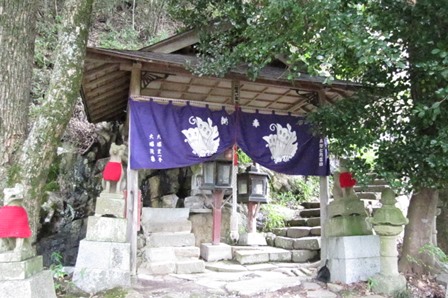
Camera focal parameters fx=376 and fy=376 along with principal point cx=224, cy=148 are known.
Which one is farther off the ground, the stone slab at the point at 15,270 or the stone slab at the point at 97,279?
the stone slab at the point at 15,270

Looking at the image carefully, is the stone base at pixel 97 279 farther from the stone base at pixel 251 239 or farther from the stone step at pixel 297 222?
the stone step at pixel 297 222

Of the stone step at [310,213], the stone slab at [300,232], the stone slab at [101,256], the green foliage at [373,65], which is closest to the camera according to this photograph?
the green foliage at [373,65]

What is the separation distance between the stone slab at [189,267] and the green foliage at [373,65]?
3882mm

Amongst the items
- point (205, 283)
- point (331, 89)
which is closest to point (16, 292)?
point (205, 283)

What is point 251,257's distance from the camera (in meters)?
8.70

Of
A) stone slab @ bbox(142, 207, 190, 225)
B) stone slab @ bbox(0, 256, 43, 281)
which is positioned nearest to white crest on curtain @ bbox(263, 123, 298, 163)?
stone slab @ bbox(142, 207, 190, 225)

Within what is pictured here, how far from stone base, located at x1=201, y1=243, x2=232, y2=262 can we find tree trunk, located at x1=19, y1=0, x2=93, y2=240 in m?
4.67

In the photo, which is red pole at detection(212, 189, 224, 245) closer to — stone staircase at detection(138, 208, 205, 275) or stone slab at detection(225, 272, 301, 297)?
stone staircase at detection(138, 208, 205, 275)

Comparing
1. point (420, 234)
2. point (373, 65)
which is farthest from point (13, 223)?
point (420, 234)

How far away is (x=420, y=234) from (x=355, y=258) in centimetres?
116

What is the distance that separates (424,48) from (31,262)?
5667mm

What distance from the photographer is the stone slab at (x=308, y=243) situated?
8.88m

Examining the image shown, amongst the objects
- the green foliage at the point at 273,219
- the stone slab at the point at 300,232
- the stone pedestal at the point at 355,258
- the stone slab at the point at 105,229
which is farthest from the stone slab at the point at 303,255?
the stone slab at the point at 105,229

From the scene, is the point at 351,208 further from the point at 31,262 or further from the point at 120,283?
the point at 31,262
